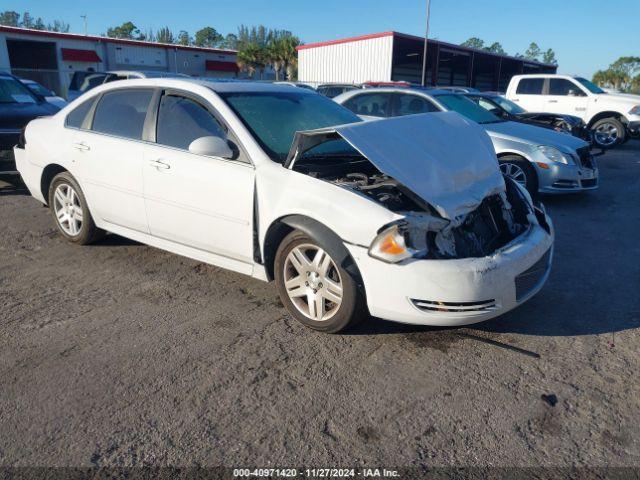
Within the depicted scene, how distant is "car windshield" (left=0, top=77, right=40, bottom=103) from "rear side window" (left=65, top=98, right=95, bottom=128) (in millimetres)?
4101

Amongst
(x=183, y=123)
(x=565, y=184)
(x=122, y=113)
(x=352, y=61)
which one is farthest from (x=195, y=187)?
(x=352, y=61)

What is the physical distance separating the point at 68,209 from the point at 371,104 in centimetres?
535

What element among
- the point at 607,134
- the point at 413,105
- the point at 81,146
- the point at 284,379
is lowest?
the point at 284,379

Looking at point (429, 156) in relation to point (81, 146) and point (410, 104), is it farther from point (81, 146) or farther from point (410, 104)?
point (410, 104)

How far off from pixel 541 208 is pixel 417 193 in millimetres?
1466

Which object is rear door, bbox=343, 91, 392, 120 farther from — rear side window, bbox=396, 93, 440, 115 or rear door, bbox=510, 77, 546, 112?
rear door, bbox=510, 77, 546, 112

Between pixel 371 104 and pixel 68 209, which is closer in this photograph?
pixel 68 209

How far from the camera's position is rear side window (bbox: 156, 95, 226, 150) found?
4.01 meters

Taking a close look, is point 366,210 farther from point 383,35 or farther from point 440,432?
point 383,35

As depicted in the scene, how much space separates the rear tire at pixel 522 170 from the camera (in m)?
7.22

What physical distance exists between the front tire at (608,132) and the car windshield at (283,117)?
39.7ft

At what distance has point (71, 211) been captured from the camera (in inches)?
200

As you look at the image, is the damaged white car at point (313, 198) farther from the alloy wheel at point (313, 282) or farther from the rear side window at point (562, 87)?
the rear side window at point (562, 87)

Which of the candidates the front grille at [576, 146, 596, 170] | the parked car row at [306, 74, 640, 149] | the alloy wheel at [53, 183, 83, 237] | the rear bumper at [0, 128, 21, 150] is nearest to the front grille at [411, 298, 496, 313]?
the alloy wheel at [53, 183, 83, 237]
